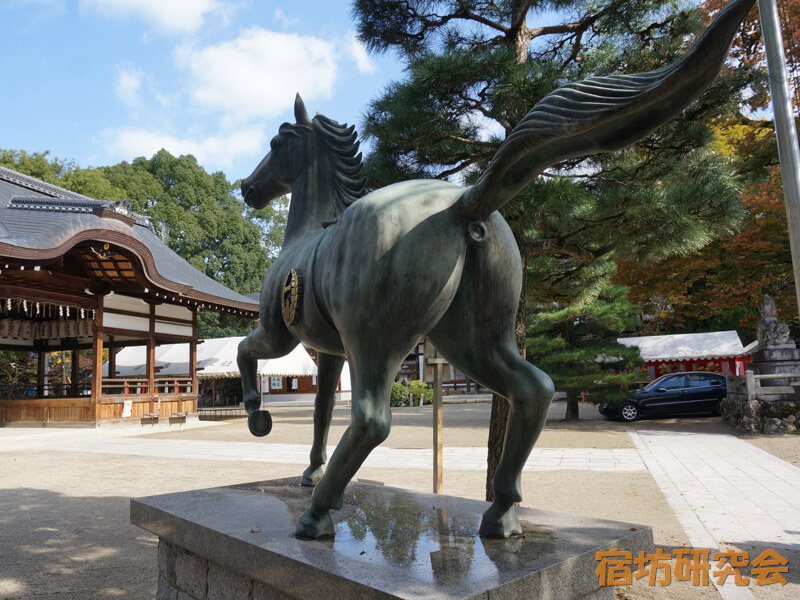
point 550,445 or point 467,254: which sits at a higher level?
point 467,254

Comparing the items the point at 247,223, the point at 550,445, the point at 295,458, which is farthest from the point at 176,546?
the point at 247,223

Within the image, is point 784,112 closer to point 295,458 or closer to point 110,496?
point 110,496

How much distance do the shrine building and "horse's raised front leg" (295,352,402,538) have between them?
36.2 feet

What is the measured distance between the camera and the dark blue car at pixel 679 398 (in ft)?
50.0

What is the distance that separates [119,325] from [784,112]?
15.3 m

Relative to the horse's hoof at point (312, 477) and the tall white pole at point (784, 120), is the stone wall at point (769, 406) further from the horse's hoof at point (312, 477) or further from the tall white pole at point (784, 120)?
the horse's hoof at point (312, 477)

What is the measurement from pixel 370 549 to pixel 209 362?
20.0 m

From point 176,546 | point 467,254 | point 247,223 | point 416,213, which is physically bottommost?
point 176,546

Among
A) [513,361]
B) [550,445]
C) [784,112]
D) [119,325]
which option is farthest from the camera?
[119,325]

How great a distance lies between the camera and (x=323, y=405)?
3123mm

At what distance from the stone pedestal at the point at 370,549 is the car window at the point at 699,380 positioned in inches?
585

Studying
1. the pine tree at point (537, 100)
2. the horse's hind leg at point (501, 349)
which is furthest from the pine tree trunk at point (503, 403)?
the horse's hind leg at point (501, 349)

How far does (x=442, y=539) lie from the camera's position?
2.12m

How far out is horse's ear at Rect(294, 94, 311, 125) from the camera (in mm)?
2990
